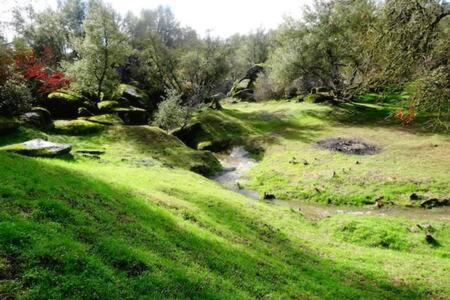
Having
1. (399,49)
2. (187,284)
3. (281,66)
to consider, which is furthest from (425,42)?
(281,66)

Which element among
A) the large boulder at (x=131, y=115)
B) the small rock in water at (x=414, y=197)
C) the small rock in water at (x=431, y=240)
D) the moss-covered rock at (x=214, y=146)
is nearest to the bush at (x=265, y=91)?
the moss-covered rock at (x=214, y=146)

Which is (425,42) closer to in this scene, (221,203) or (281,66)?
(221,203)

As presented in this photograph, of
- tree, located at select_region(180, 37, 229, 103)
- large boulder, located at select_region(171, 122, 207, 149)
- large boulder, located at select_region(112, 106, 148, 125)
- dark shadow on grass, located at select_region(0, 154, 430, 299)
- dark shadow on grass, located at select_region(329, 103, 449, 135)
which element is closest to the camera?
dark shadow on grass, located at select_region(0, 154, 430, 299)

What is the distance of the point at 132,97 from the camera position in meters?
65.7

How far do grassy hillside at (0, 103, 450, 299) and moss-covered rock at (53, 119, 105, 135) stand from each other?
40.5 feet

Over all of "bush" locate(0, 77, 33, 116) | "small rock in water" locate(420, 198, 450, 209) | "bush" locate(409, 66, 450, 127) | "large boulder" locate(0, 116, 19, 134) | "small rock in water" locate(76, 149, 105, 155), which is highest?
"bush" locate(409, 66, 450, 127)

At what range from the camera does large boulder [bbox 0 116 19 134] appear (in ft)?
111

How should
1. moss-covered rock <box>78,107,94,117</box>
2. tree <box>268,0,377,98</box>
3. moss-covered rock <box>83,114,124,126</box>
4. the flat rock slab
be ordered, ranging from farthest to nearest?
1. tree <box>268,0,377,98</box>
2. moss-covered rock <box>78,107,94,117</box>
3. moss-covered rock <box>83,114,124,126</box>
4. the flat rock slab

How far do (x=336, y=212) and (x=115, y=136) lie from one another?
2478 centimetres

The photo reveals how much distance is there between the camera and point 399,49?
13.5 meters

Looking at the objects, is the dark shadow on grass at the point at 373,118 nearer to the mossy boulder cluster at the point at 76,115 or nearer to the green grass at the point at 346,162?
the green grass at the point at 346,162

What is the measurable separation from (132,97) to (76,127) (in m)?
24.0

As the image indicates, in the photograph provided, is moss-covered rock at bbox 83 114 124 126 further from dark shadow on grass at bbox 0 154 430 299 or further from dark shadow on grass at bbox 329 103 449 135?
dark shadow on grass at bbox 329 103 449 135

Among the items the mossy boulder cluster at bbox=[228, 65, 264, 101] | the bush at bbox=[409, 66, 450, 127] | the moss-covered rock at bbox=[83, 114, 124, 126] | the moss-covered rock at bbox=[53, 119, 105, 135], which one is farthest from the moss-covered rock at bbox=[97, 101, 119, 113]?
the bush at bbox=[409, 66, 450, 127]
